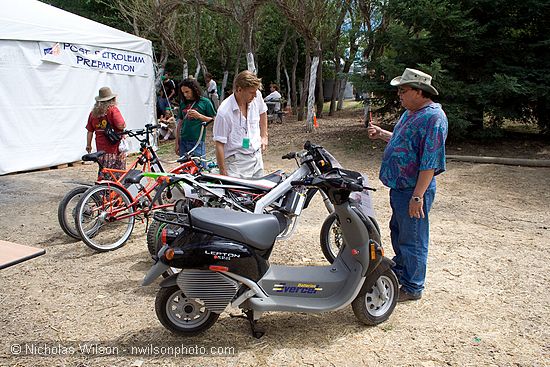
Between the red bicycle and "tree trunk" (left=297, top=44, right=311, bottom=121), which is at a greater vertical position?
"tree trunk" (left=297, top=44, right=311, bottom=121)

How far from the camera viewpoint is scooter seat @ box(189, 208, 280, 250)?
115 inches

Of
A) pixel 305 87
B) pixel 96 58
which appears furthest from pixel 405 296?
pixel 305 87

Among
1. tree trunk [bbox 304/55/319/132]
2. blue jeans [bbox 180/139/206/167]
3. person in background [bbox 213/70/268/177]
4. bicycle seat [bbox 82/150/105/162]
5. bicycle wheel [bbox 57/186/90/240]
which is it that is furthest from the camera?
tree trunk [bbox 304/55/319/132]

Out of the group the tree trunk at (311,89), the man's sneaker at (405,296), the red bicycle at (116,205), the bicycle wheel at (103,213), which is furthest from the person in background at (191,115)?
the tree trunk at (311,89)

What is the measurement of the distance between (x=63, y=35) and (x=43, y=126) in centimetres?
191

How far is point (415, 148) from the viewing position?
3.37 metres

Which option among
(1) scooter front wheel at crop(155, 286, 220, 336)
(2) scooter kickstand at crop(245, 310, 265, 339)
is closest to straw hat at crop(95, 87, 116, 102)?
(1) scooter front wheel at crop(155, 286, 220, 336)

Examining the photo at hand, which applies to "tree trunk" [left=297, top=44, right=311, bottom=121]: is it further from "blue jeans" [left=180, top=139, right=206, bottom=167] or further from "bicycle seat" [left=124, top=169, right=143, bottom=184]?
"bicycle seat" [left=124, top=169, right=143, bottom=184]

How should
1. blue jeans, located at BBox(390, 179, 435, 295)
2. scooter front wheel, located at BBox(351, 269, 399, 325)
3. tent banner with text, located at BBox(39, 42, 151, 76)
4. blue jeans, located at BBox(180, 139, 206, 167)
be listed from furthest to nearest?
tent banner with text, located at BBox(39, 42, 151, 76), blue jeans, located at BBox(180, 139, 206, 167), blue jeans, located at BBox(390, 179, 435, 295), scooter front wheel, located at BBox(351, 269, 399, 325)

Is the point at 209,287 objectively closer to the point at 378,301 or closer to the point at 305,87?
the point at 378,301

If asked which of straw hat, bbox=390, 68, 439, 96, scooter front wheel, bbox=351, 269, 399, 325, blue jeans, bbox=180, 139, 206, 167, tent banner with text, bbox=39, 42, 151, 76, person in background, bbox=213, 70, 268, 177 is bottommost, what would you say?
scooter front wheel, bbox=351, 269, 399, 325

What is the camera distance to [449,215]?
6027 millimetres

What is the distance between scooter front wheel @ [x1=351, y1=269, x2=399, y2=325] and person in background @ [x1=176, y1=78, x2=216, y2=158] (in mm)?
3170

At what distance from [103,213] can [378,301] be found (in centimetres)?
312
